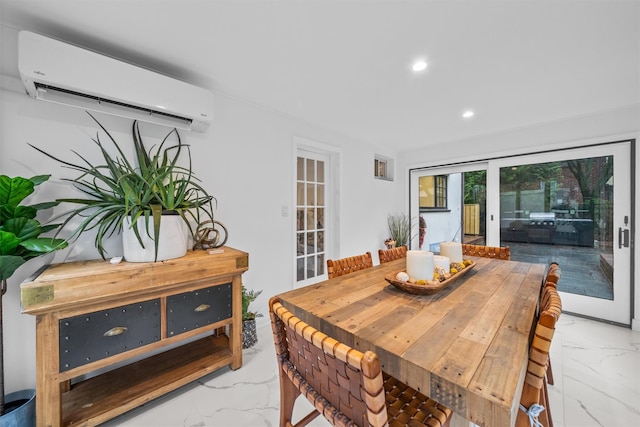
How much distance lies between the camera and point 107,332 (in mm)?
1370

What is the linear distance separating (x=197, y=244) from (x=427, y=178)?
3.79m

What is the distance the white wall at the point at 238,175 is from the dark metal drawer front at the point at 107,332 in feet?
1.69

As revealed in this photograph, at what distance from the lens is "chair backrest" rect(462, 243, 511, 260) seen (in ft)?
7.83

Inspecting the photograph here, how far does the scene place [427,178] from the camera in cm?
435

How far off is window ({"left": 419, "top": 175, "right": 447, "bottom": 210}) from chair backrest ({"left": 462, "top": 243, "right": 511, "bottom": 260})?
73.8 inches

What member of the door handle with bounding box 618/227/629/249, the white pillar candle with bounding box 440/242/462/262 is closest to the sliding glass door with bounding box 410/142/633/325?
the door handle with bounding box 618/227/629/249

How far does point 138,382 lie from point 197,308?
1.76ft

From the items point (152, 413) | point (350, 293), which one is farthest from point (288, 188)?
point (152, 413)

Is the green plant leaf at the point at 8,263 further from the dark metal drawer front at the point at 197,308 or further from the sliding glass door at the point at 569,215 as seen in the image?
the sliding glass door at the point at 569,215

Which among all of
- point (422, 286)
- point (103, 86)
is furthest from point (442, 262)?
point (103, 86)

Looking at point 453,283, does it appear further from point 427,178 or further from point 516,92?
point 427,178

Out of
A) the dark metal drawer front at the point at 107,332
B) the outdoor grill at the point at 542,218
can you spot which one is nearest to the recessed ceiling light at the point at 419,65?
the dark metal drawer front at the point at 107,332

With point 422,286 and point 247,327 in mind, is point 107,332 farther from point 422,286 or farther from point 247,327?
point 422,286

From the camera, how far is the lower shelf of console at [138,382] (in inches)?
53.5
